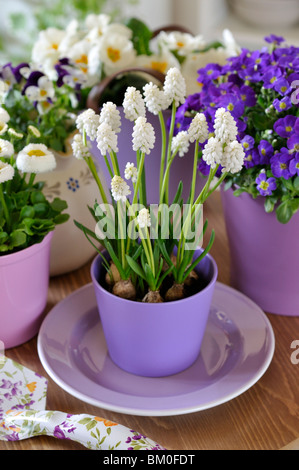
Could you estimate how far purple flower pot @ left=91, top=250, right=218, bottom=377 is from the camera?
60 centimetres

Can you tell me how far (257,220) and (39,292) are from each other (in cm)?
28

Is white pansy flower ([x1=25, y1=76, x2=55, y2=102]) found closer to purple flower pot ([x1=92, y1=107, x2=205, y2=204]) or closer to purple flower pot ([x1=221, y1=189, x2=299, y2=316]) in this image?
purple flower pot ([x1=92, y1=107, x2=205, y2=204])

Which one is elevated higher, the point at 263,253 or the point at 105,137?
the point at 105,137

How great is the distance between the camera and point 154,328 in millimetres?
612

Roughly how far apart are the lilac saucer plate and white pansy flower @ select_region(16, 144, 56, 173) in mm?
195

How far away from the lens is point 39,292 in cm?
71

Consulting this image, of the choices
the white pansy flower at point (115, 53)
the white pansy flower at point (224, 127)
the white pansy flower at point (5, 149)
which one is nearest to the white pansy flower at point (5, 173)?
the white pansy flower at point (5, 149)

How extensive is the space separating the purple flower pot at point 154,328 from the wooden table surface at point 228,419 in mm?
59

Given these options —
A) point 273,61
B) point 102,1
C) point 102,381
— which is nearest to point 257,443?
point 102,381

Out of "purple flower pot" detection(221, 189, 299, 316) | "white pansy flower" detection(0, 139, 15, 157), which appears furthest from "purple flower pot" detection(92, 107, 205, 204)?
"white pansy flower" detection(0, 139, 15, 157)

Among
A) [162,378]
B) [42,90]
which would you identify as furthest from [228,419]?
[42,90]

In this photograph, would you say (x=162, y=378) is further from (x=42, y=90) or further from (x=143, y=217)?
(x=42, y=90)

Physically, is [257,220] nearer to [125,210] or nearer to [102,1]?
[125,210]

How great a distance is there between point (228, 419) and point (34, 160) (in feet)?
1.14
